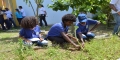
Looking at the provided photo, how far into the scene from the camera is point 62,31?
4.80 meters

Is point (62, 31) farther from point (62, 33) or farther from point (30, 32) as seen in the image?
point (30, 32)

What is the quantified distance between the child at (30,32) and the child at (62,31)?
290 mm

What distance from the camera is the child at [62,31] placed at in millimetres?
4734

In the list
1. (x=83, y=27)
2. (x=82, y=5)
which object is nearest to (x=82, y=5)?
(x=82, y=5)

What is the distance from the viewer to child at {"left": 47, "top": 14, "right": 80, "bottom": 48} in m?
4.73

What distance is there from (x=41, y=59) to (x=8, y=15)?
970 cm

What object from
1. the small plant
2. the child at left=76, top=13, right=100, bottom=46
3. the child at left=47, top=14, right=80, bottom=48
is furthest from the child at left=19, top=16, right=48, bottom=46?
the child at left=76, top=13, right=100, bottom=46

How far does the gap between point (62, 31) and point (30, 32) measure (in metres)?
0.74

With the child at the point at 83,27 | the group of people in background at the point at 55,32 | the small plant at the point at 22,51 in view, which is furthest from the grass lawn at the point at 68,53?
the child at the point at 83,27

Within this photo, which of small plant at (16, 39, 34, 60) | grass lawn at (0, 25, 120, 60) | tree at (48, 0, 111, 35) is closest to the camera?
small plant at (16, 39, 34, 60)

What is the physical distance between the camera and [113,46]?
4695mm

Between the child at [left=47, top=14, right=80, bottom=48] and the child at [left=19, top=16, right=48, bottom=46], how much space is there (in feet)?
0.95

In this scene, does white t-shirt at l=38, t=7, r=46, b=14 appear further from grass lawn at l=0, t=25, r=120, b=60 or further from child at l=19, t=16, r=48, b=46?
grass lawn at l=0, t=25, r=120, b=60

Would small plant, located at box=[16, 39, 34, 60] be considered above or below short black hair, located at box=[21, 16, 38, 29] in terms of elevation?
below
